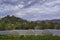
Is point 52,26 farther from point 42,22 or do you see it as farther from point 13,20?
point 13,20

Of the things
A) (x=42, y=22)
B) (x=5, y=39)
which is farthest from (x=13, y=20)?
(x=5, y=39)

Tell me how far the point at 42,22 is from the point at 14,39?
134ft

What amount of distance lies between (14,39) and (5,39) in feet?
5.13

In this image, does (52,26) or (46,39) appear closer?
(46,39)

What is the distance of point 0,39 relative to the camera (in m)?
28.6

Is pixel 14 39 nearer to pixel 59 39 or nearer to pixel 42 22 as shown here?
pixel 59 39

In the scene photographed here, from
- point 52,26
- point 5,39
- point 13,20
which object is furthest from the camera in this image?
point 13,20

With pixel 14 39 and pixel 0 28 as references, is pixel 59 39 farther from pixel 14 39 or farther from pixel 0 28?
pixel 0 28

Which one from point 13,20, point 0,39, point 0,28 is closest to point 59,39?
point 0,39

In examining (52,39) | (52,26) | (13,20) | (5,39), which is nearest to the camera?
(52,39)

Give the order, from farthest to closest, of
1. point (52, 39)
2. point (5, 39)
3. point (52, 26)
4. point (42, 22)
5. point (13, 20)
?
point (13, 20) → point (42, 22) → point (52, 26) → point (5, 39) → point (52, 39)

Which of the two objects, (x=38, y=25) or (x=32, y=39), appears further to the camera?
(x=38, y=25)

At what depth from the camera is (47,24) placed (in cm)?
6238

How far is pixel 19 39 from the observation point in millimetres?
27547
